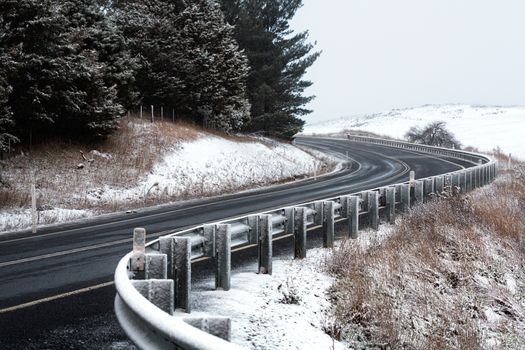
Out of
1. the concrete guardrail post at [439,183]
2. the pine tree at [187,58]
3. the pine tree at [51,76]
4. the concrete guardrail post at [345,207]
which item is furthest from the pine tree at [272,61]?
the concrete guardrail post at [345,207]

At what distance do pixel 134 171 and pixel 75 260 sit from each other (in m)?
12.6

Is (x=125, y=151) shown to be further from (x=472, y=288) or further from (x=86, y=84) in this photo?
(x=472, y=288)

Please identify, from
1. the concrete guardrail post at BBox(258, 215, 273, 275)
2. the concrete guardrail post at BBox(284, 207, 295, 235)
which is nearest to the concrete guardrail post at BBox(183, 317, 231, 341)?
the concrete guardrail post at BBox(258, 215, 273, 275)

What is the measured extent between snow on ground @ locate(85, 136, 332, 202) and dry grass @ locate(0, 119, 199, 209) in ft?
2.01

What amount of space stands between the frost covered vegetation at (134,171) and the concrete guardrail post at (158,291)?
11220 mm

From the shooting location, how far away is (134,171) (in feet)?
69.5

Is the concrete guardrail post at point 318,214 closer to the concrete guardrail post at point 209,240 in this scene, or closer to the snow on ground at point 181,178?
the concrete guardrail post at point 209,240

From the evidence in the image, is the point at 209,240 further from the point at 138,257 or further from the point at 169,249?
the point at 138,257

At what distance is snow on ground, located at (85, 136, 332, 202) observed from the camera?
20297 mm

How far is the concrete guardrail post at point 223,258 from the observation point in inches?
257

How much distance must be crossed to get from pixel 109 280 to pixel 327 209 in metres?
4.21

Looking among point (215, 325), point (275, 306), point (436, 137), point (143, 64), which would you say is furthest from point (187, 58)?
point (436, 137)

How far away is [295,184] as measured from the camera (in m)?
25.6

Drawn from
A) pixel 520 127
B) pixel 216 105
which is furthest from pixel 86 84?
pixel 520 127
